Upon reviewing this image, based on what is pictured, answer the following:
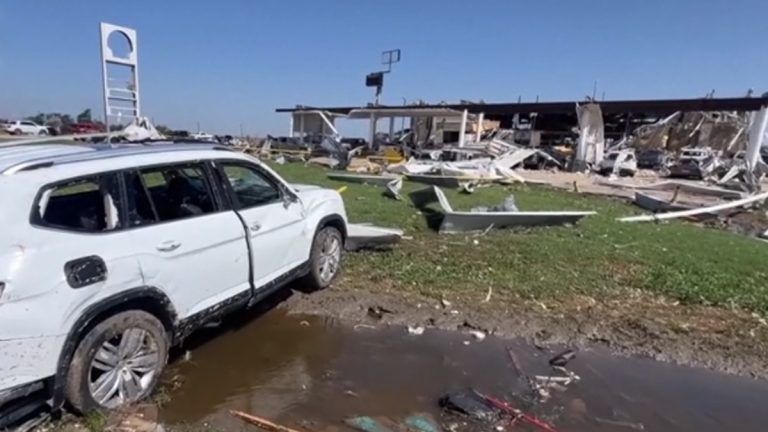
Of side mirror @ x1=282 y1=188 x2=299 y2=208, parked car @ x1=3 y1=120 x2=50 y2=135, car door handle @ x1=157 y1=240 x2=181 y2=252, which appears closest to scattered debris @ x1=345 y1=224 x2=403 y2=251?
side mirror @ x1=282 y1=188 x2=299 y2=208

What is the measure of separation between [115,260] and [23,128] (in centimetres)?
5473

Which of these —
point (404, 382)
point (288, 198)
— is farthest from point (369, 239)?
point (404, 382)

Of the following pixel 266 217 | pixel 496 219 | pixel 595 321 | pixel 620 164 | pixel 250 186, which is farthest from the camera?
pixel 620 164

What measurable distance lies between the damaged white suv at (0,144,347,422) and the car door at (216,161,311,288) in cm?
2

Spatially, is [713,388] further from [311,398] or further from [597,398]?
[311,398]

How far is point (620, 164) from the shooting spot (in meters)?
31.5

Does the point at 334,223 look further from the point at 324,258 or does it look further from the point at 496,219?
the point at 496,219

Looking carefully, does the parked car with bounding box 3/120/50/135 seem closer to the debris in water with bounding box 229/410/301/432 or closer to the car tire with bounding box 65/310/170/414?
the car tire with bounding box 65/310/170/414

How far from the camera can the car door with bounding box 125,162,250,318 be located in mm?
3584

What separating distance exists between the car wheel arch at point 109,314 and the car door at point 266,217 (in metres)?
1.00

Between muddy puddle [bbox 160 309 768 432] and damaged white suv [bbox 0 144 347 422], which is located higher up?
damaged white suv [bbox 0 144 347 422]

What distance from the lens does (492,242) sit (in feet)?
27.8

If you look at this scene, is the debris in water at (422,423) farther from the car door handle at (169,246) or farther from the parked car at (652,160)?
the parked car at (652,160)

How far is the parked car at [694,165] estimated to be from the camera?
99.8 ft
